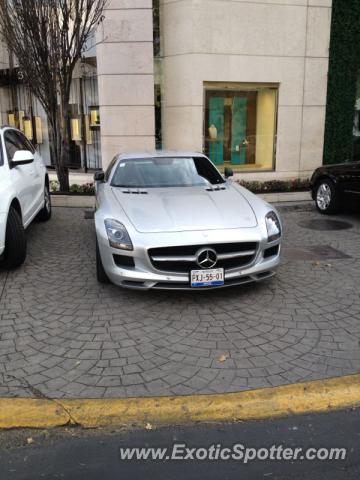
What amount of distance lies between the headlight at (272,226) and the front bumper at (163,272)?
0.51 ft

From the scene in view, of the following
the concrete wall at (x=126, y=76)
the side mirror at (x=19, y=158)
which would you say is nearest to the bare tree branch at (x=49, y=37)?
the concrete wall at (x=126, y=76)

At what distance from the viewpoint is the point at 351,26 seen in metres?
12.7

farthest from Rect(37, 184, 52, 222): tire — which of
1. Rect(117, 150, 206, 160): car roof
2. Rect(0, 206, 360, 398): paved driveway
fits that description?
Rect(0, 206, 360, 398): paved driveway

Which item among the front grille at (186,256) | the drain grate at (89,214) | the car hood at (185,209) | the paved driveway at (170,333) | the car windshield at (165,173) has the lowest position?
the paved driveway at (170,333)

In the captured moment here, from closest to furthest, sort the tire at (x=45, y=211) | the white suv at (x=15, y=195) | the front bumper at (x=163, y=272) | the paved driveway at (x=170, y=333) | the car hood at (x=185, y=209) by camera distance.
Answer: the paved driveway at (x=170, y=333), the front bumper at (x=163, y=272), the car hood at (x=185, y=209), the white suv at (x=15, y=195), the tire at (x=45, y=211)

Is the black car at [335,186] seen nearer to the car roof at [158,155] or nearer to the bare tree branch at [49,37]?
the car roof at [158,155]

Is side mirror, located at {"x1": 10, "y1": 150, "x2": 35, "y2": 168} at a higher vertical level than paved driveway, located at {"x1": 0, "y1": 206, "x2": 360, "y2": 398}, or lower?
higher

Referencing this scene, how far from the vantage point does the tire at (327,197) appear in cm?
880

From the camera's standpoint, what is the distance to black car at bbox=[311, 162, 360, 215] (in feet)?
27.0

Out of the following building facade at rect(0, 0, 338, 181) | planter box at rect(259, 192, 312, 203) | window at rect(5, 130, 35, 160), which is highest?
building facade at rect(0, 0, 338, 181)

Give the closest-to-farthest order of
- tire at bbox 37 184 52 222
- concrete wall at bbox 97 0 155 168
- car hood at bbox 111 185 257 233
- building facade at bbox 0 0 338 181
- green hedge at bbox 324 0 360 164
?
car hood at bbox 111 185 257 233 → tire at bbox 37 184 52 222 → concrete wall at bbox 97 0 155 168 → building facade at bbox 0 0 338 181 → green hedge at bbox 324 0 360 164

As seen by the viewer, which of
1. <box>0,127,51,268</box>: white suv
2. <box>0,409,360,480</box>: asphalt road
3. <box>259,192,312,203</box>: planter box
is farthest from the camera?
<box>259,192,312,203</box>: planter box

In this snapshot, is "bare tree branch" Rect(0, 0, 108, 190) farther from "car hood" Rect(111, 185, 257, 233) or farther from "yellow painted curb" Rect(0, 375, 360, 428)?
"yellow painted curb" Rect(0, 375, 360, 428)

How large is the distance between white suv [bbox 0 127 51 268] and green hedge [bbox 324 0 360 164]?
9.10 metres
